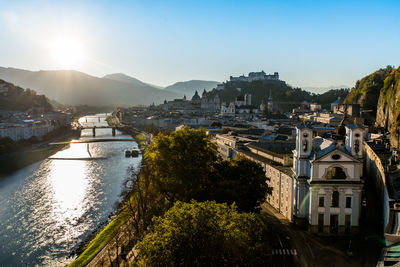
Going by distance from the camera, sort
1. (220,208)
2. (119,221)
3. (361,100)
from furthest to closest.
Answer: (361,100), (119,221), (220,208)

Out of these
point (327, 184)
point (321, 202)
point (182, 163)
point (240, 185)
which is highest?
point (182, 163)

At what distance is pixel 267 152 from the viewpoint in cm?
2462

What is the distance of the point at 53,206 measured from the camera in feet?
87.9

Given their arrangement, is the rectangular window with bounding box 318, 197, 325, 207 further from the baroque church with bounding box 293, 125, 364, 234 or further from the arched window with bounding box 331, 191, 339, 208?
the arched window with bounding box 331, 191, 339, 208

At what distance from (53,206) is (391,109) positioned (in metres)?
32.4

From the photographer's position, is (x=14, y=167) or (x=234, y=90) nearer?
(x=14, y=167)

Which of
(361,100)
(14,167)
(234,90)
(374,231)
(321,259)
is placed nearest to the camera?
(321,259)

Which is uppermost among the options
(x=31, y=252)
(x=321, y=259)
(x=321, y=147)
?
(x=321, y=147)

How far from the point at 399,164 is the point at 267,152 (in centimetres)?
872

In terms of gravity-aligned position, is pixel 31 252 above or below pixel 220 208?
below

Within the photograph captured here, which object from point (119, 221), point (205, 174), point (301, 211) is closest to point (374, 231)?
point (301, 211)

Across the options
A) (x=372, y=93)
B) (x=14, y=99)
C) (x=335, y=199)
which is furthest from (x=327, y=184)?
(x=14, y=99)

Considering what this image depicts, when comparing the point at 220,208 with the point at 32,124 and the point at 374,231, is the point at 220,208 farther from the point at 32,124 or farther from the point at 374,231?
the point at 32,124

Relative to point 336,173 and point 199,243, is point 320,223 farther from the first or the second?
point 199,243
